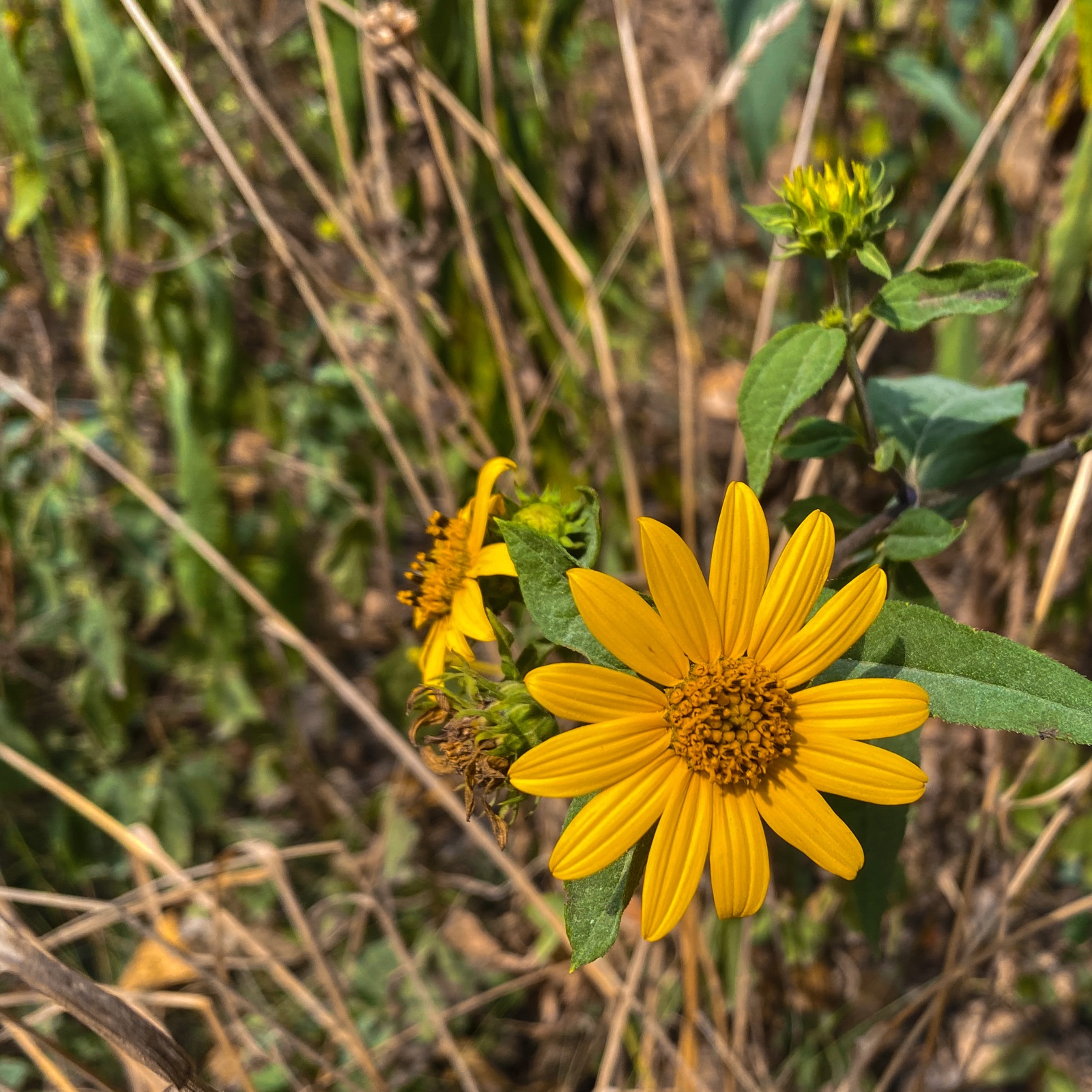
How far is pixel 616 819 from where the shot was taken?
70 centimetres

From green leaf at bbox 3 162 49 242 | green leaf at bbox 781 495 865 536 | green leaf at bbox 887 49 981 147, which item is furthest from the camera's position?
green leaf at bbox 887 49 981 147

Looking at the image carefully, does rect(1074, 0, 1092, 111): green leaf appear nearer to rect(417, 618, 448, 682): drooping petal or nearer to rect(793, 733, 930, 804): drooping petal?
rect(793, 733, 930, 804): drooping petal

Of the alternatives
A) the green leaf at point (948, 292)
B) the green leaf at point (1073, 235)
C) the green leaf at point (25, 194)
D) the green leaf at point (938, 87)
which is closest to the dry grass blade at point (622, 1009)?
the green leaf at point (948, 292)

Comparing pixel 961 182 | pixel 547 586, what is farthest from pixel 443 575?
pixel 961 182

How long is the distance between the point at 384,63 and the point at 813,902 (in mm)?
1588

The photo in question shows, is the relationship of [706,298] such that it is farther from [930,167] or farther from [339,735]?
[339,735]

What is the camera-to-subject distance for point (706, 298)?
2881mm

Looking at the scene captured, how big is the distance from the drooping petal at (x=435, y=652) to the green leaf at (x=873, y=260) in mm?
506

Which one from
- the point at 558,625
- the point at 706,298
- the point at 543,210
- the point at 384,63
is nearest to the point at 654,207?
the point at 543,210

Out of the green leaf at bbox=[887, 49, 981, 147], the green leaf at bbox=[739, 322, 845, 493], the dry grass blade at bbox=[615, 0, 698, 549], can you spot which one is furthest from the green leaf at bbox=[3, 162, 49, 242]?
the green leaf at bbox=[887, 49, 981, 147]

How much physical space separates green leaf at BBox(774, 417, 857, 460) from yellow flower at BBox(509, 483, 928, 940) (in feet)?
0.64

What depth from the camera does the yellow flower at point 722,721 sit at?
2.23 feet

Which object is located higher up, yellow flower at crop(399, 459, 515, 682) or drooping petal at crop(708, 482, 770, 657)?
drooping petal at crop(708, 482, 770, 657)

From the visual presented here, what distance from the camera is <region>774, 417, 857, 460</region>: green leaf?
875mm
